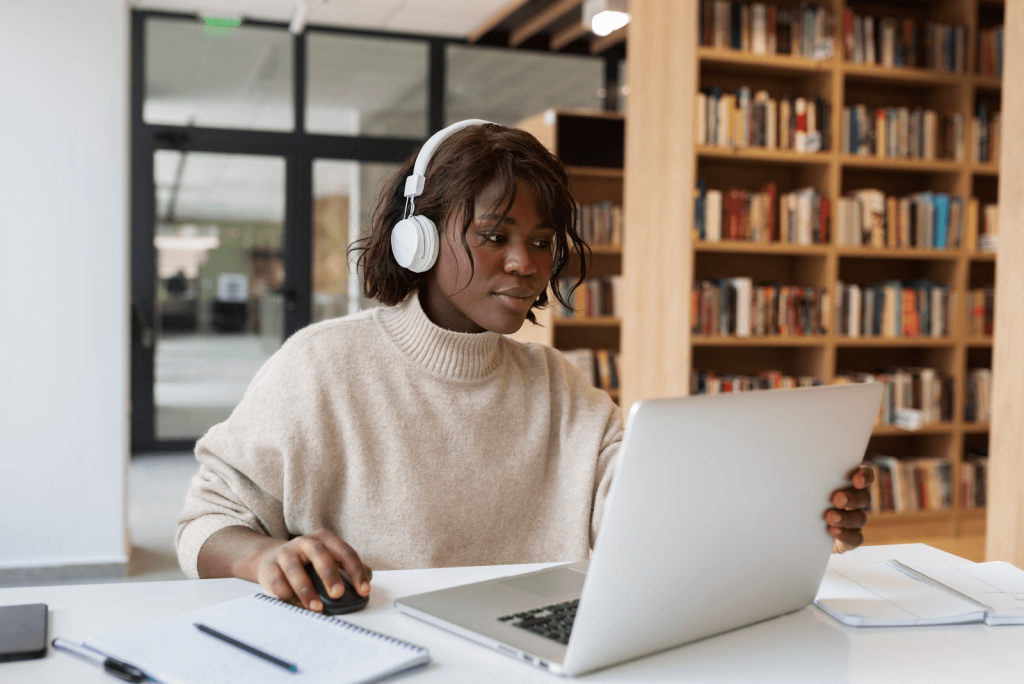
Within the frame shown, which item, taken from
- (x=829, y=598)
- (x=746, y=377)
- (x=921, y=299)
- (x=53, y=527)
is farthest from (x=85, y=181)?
(x=921, y=299)

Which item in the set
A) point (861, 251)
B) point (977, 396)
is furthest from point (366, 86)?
point (977, 396)

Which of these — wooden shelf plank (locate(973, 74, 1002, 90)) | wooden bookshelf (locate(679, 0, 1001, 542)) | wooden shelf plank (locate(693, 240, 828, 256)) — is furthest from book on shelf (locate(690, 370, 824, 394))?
wooden shelf plank (locate(973, 74, 1002, 90))

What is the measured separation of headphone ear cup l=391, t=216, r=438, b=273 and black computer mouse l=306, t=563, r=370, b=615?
0.48 m

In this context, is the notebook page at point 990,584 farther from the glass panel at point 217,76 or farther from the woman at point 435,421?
the glass panel at point 217,76

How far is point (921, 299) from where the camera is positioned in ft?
13.4

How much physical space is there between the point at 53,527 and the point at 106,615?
283 centimetres

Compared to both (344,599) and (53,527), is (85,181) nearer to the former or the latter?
(53,527)

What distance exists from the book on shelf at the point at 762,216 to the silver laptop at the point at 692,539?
9.51 feet

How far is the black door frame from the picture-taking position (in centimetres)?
583

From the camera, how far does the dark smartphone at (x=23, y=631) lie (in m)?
0.79

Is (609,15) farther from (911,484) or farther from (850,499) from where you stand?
(850,499)

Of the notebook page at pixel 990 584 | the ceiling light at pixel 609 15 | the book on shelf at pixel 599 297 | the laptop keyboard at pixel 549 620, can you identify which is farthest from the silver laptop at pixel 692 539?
the ceiling light at pixel 609 15

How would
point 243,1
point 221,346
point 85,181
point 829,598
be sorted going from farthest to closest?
point 221,346, point 243,1, point 85,181, point 829,598

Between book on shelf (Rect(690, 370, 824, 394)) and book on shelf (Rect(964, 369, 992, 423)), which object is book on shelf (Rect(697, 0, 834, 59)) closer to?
book on shelf (Rect(690, 370, 824, 394))
